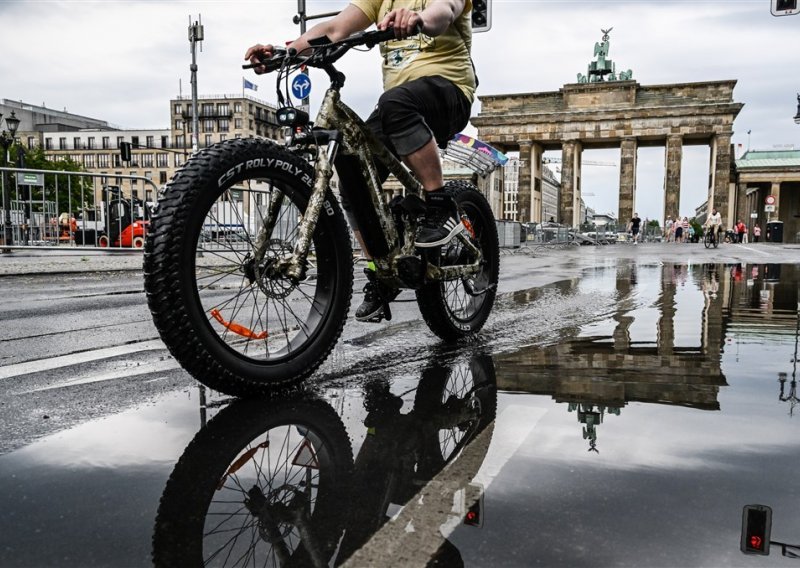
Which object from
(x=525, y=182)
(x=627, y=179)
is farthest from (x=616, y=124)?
(x=525, y=182)

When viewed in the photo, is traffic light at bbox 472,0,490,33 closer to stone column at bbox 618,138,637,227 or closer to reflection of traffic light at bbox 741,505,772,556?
reflection of traffic light at bbox 741,505,772,556

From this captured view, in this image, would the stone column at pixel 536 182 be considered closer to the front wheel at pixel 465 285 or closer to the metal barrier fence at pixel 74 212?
the metal barrier fence at pixel 74 212

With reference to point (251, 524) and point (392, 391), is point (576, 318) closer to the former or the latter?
point (392, 391)

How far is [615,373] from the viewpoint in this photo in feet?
9.91

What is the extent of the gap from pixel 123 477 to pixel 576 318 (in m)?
3.78

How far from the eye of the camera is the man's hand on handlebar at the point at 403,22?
2898mm

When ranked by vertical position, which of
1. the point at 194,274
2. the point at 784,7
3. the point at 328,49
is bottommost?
the point at 194,274

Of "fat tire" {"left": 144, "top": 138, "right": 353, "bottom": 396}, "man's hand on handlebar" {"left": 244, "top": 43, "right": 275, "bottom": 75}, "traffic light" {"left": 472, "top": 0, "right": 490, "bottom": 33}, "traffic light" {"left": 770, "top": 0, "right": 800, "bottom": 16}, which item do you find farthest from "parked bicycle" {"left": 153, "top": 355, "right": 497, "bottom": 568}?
"traffic light" {"left": 770, "top": 0, "right": 800, "bottom": 16}

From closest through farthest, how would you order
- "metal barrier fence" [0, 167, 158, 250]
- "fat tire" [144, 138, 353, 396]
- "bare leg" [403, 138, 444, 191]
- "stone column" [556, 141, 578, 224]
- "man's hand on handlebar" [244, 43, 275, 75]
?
1. "fat tire" [144, 138, 353, 396]
2. "man's hand on handlebar" [244, 43, 275, 75]
3. "bare leg" [403, 138, 444, 191]
4. "metal barrier fence" [0, 167, 158, 250]
5. "stone column" [556, 141, 578, 224]

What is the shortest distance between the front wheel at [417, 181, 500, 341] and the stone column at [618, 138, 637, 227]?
2420 inches

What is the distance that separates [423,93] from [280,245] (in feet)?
3.51

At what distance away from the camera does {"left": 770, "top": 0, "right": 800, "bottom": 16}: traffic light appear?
17.1m

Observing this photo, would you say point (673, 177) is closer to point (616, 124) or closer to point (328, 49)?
point (616, 124)

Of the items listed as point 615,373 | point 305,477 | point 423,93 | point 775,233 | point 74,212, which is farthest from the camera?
point 775,233
